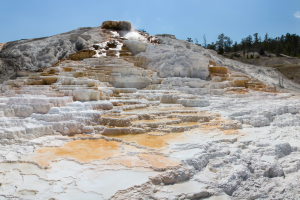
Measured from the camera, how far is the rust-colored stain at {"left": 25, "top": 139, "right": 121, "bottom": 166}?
3.87m

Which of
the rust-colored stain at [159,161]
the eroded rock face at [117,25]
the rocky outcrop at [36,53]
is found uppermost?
the eroded rock face at [117,25]

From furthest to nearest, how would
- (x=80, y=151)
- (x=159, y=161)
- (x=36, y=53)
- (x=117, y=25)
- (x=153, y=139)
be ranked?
(x=117, y=25) → (x=36, y=53) → (x=153, y=139) → (x=80, y=151) → (x=159, y=161)

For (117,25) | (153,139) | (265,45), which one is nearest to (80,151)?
(153,139)

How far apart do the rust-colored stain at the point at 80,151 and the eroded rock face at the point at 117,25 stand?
63.1 feet

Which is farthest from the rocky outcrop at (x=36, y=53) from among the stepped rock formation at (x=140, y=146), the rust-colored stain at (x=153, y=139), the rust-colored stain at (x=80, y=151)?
the rust-colored stain at (x=153, y=139)

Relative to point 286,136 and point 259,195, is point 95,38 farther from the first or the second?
point 259,195

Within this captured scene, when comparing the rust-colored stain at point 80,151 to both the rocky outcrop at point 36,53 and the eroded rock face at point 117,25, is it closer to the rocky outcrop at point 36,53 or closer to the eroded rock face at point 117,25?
the rocky outcrop at point 36,53

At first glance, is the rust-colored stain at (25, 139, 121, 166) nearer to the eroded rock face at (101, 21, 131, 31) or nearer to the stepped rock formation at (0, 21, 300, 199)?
the stepped rock formation at (0, 21, 300, 199)

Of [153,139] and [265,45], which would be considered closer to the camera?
[153,139]

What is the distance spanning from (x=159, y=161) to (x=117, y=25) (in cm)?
2071

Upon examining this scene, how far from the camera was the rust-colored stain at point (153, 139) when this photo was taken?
4537 millimetres

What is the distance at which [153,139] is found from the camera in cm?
496

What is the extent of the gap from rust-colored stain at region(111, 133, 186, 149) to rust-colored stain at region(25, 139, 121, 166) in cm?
42

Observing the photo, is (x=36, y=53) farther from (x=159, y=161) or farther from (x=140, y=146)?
(x=159, y=161)
